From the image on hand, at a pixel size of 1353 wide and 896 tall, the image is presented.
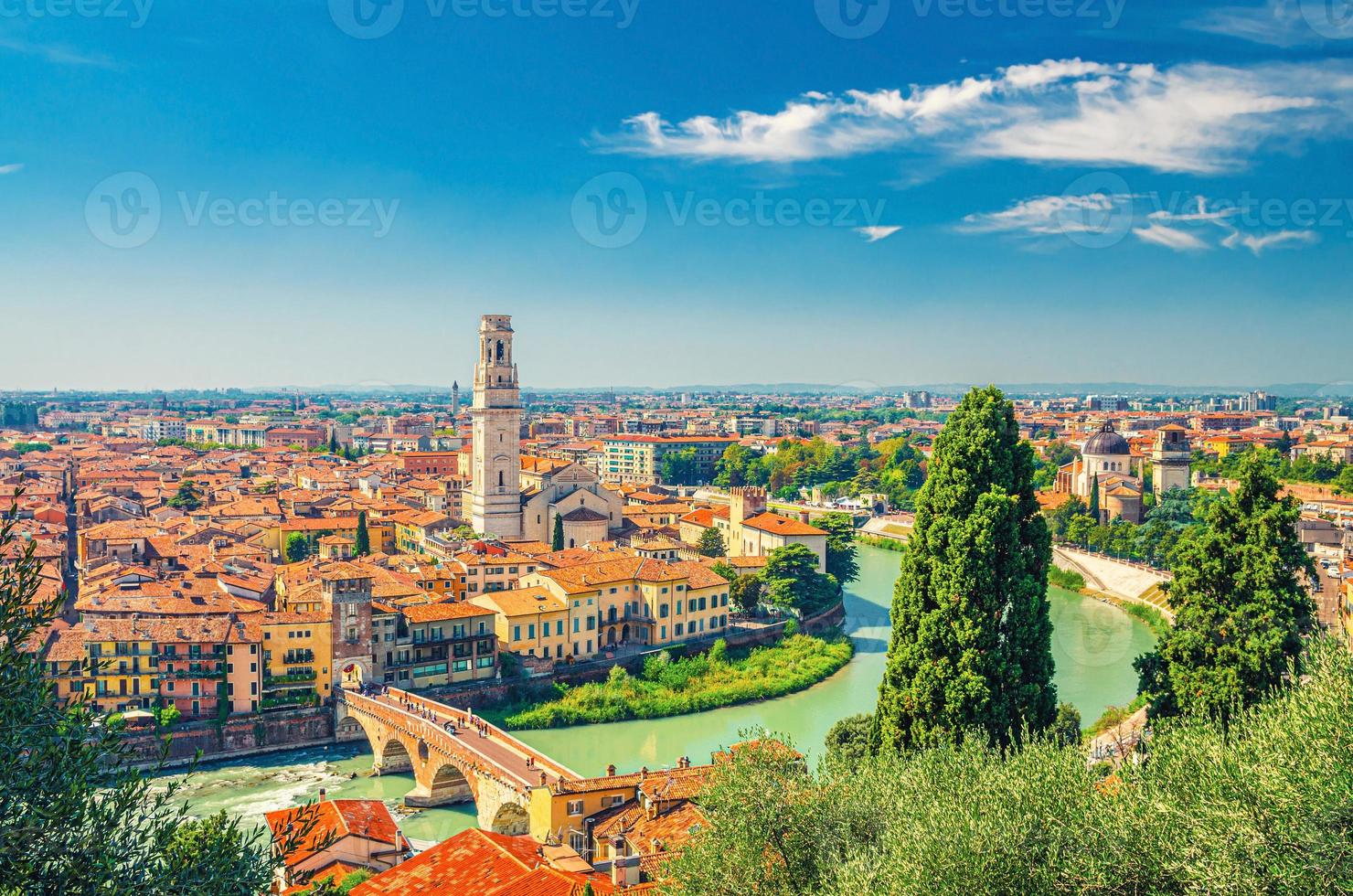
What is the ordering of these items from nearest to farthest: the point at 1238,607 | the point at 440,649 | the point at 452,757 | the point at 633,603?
1. the point at 1238,607
2. the point at 452,757
3. the point at 440,649
4. the point at 633,603

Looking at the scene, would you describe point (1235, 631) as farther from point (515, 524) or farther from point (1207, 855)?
point (515, 524)

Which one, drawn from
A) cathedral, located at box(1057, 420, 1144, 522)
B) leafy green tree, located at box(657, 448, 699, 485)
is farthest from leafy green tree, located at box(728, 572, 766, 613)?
leafy green tree, located at box(657, 448, 699, 485)

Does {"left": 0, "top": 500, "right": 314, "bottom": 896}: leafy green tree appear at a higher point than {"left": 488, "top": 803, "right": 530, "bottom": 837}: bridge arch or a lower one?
higher

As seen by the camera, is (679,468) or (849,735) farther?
(679,468)

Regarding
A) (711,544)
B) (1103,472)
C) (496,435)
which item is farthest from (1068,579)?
(496,435)

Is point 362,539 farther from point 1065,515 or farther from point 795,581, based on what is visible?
point 1065,515

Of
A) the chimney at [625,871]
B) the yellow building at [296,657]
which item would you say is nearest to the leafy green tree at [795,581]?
the yellow building at [296,657]

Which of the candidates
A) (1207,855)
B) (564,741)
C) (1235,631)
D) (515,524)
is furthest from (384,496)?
(1207,855)

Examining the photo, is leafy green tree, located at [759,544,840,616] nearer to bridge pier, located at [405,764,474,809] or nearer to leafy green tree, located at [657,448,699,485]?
bridge pier, located at [405,764,474,809]
